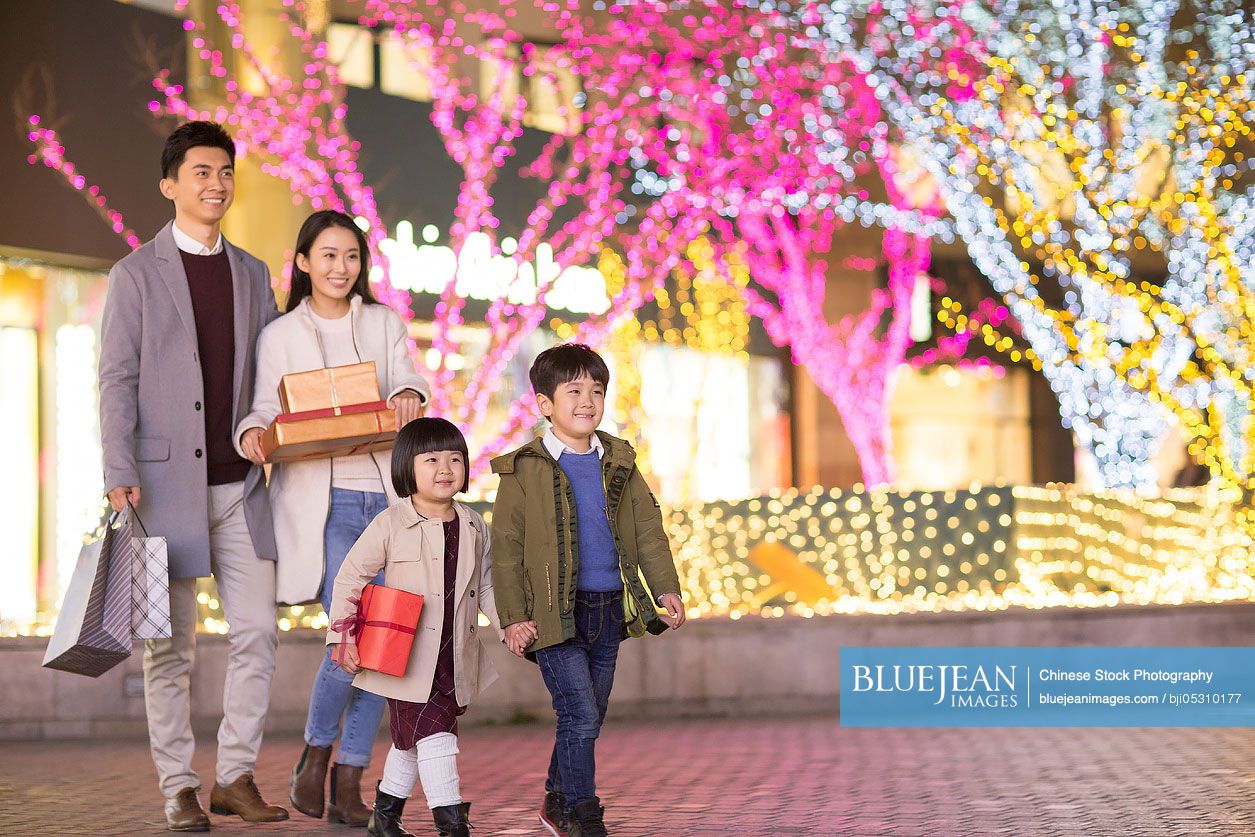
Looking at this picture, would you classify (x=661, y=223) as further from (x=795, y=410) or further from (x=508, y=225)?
(x=795, y=410)

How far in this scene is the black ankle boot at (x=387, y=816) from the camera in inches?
198

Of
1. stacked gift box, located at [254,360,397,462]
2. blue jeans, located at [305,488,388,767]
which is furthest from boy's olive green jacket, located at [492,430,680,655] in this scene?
blue jeans, located at [305,488,388,767]

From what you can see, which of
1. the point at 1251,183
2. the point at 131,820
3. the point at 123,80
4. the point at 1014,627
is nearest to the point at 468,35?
the point at 123,80

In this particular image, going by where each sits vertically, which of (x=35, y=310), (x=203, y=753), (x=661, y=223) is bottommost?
(x=203, y=753)

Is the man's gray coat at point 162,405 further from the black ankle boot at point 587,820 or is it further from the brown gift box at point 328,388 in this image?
the black ankle boot at point 587,820

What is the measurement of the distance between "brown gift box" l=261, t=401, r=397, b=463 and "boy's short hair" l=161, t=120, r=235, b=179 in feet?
2.94

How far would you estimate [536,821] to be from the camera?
222 inches

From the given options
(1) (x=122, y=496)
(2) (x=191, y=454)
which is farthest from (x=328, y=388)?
Result: (1) (x=122, y=496)

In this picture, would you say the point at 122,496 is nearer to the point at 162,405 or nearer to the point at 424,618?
the point at 162,405

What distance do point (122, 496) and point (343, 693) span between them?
0.87m

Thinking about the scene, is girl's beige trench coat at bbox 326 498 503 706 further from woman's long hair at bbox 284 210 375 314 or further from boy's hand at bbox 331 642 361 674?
woman's long hair at bbox 284 210 375 314

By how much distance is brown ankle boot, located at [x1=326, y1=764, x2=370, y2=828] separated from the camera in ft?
17.9

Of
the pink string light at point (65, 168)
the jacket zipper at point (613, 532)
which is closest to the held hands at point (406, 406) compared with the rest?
the jacket zipper at point (613, 532)

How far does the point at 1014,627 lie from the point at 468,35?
1129cm
